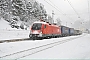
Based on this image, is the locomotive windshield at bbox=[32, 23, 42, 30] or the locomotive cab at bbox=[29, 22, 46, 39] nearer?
the locomotive cab at bbox=[29, 22, 46, 39]

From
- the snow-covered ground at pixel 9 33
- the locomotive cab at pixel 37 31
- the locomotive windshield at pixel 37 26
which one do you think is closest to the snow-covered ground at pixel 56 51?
the locomotive cab at pixel 37 31

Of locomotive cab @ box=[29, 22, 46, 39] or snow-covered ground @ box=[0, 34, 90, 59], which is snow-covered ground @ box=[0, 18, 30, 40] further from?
snow-covered ground @ box=[0, 34, 90, 59]

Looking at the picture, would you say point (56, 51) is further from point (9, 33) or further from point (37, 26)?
point (9, 33)

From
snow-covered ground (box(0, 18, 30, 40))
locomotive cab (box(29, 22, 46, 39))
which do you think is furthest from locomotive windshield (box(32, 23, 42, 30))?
snow-covered ground (box(0, 18, 30, 40))

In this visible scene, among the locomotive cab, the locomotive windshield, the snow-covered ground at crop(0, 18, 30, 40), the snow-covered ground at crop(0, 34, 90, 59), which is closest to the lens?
the snow-covered ground at crop(0, 34, 90, 59)

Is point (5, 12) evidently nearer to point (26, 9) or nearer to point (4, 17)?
point (4, 17)

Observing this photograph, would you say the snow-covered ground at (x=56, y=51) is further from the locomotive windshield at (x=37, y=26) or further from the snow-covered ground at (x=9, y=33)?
the snow-covered ground at (x=9, y=33)

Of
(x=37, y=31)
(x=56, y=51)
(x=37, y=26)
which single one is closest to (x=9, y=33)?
(x=37, y=26)

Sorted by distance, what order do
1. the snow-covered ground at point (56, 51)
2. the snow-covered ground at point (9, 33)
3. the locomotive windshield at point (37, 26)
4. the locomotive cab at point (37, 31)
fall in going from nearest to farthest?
the snow-covered ground at point (56, 51) < the locomotive cab at point (37, 31) < the locomotive windshield at point (37, 26) < the snow-covered ground at point (9, 33)

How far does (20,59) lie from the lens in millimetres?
8477

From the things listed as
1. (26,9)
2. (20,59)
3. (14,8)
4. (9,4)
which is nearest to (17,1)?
(14,8)

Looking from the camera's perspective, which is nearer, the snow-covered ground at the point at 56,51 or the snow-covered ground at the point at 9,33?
the snow-covered ground at the point at 56,51

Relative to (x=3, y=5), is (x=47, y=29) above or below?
below

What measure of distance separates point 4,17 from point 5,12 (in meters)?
4.22
